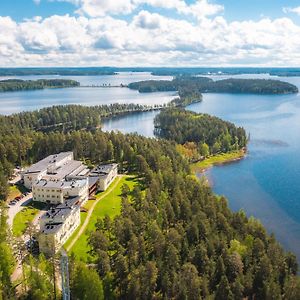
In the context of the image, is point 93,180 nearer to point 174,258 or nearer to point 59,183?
point 59,183

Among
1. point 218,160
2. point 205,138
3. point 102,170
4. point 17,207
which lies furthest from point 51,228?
point 205,138

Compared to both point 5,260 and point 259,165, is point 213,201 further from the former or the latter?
point 259,165

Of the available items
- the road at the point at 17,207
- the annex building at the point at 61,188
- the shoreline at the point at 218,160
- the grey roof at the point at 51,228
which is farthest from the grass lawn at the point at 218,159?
the grey roof at the point at 51,228

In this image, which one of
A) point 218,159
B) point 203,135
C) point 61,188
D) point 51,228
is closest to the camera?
point 51,228

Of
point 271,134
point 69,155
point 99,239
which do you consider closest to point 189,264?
point 99,239

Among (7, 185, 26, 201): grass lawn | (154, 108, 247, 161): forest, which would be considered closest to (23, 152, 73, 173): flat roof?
(7, 185, 26, 201): grass lawn

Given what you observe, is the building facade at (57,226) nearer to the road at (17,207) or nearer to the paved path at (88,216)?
the paved path at (88,216)
